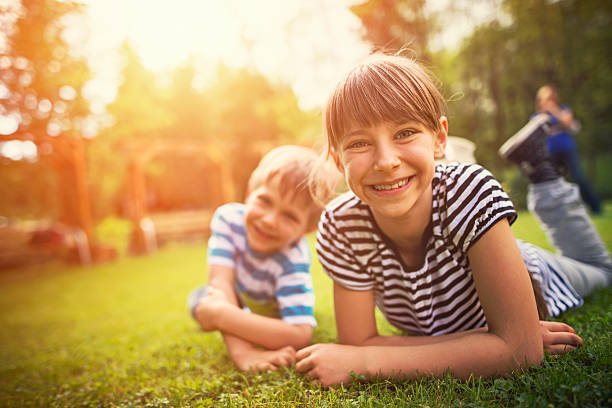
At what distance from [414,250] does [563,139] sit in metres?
6.33

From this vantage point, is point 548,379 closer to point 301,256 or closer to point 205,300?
point 301,256

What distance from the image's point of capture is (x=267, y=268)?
7.73ft

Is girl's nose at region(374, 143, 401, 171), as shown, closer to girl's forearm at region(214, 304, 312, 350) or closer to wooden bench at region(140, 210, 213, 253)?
girl's forearm at region(214, 304, 312, 350)

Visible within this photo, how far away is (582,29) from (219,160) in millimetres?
13825

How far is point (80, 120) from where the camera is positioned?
437 inches

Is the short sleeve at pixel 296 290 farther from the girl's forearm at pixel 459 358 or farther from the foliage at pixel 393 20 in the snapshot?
the foliage at pixel 393 20

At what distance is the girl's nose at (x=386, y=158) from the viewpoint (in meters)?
1.39

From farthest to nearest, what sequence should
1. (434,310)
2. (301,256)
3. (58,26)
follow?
(58,26) < (301,256) < (434,310)

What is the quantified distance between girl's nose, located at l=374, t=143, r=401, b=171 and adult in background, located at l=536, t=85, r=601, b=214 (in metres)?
6.01

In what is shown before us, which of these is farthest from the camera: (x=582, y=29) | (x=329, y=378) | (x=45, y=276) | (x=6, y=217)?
(x=6, y=217)

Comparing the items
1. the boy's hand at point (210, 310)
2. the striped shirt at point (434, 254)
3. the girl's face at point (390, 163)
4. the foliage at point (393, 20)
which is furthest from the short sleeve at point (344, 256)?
the foliage at point (393, 20)

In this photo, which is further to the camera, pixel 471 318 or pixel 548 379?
pixel 471 318

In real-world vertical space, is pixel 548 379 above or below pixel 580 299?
above

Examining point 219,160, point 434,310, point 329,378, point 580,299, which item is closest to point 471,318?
point 434,310
